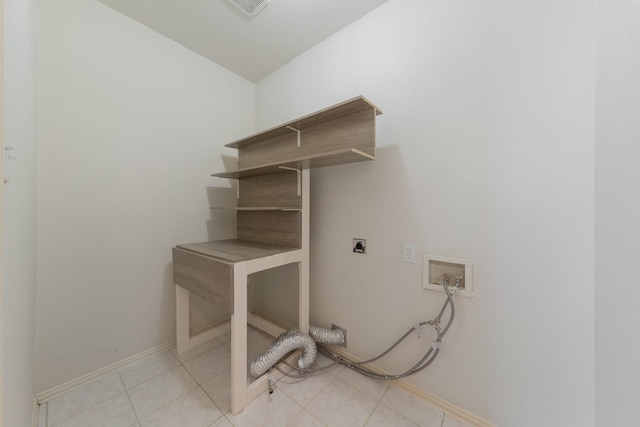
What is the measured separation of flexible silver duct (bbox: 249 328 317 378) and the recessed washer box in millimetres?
868

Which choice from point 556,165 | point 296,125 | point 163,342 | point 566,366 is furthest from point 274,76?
point 566,366

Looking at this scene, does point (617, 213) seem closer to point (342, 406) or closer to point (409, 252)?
point (409, 252)

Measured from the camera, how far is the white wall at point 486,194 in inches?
34.7

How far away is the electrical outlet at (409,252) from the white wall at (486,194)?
4 cm

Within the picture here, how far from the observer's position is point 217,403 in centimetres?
120

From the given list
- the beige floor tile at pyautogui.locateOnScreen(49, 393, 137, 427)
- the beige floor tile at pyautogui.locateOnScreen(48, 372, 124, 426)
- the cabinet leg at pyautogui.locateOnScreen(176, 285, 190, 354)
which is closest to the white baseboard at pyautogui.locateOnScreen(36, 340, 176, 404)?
the beige floor tile at pyautogui.locateOnScreen(48, 372, 124, 426)

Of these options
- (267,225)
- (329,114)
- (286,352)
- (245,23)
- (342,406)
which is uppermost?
(245,23)

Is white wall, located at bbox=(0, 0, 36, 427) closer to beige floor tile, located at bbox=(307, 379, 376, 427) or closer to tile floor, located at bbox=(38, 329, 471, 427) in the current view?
tile floor, located at bbox=(38, 329, 471, 427)

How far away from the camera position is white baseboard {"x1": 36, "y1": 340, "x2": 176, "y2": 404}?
3.93 ft

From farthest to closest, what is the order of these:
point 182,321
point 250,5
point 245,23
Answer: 1. point 182,321
2. point 245,23
3. point 250,5

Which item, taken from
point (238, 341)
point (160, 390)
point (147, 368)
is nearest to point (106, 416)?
point (160, 390)

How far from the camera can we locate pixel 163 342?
1642 millimetres

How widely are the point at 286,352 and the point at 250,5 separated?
226 centimetres

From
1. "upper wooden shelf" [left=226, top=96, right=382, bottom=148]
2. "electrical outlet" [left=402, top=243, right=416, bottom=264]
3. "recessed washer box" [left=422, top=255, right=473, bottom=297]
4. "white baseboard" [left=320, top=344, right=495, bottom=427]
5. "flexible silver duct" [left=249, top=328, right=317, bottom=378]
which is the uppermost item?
"upper wooden shelf" [left=226, top=96, right=382, bottom=148]
